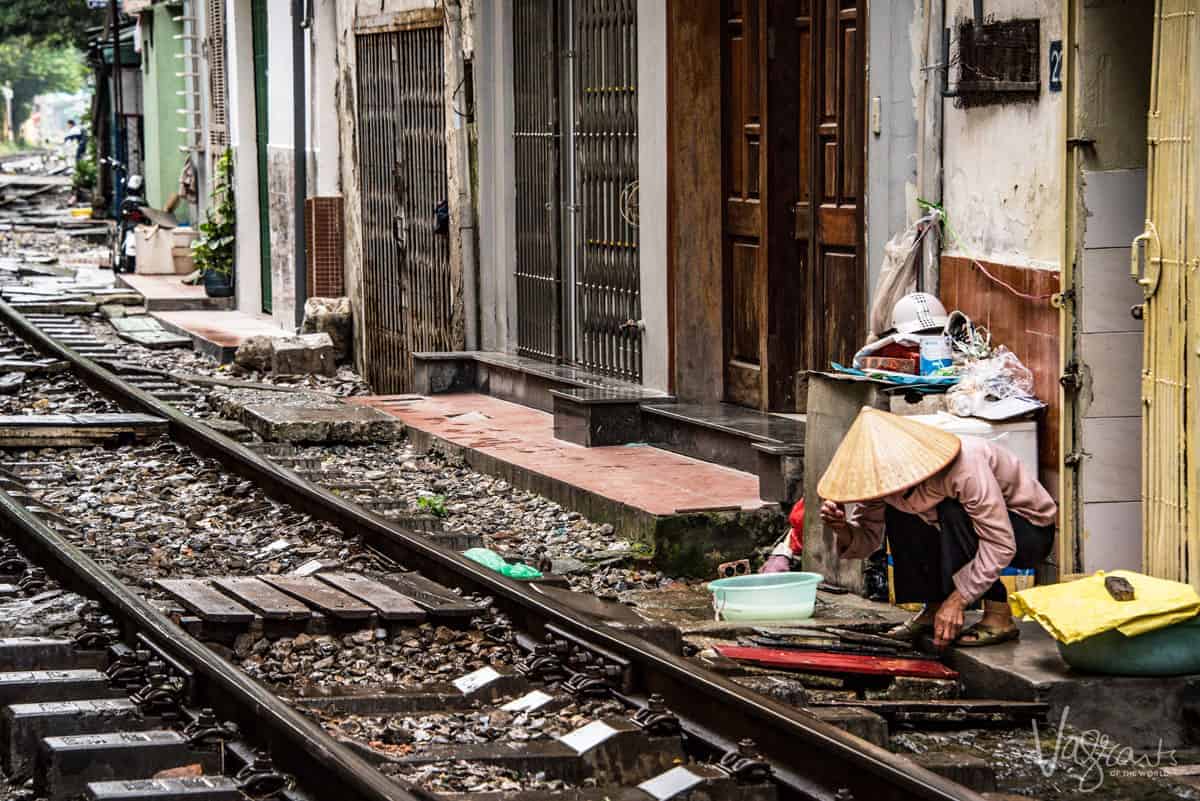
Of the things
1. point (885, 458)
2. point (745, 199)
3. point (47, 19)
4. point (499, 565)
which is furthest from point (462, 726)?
point (47, 19)

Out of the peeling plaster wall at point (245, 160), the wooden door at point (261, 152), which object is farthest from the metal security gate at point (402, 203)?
the peeling plaster wall at point (245, 160)

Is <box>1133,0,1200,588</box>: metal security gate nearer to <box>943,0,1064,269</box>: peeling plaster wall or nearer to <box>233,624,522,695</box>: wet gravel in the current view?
<box>943,0,1064,269</box>: peeling plaster wall

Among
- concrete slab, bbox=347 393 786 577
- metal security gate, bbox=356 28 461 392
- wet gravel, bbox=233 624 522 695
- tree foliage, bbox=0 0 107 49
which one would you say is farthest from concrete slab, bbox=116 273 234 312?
tree foliage, bbox=0 0 107 49

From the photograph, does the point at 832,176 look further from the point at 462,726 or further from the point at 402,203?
the point at 402,203

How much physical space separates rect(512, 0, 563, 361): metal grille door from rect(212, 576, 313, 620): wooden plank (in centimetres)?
619

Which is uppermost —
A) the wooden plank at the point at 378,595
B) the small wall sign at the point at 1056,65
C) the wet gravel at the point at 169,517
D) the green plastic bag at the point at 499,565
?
the small wall sign at the point at 1056,65

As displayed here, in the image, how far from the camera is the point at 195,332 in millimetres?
20422

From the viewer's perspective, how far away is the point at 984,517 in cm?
736

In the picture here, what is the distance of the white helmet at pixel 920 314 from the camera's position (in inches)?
359

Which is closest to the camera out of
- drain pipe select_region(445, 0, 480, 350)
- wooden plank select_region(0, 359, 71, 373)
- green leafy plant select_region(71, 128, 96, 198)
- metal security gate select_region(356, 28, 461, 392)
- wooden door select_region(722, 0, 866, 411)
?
wooden door select_region(722, 0, 866, 411)

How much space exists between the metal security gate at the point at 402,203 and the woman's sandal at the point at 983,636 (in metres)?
8.51

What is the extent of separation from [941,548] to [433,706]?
200cm

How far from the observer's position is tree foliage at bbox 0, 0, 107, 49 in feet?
154

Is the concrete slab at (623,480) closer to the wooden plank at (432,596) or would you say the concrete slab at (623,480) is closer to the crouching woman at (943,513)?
the wooden plank at (432,596)
